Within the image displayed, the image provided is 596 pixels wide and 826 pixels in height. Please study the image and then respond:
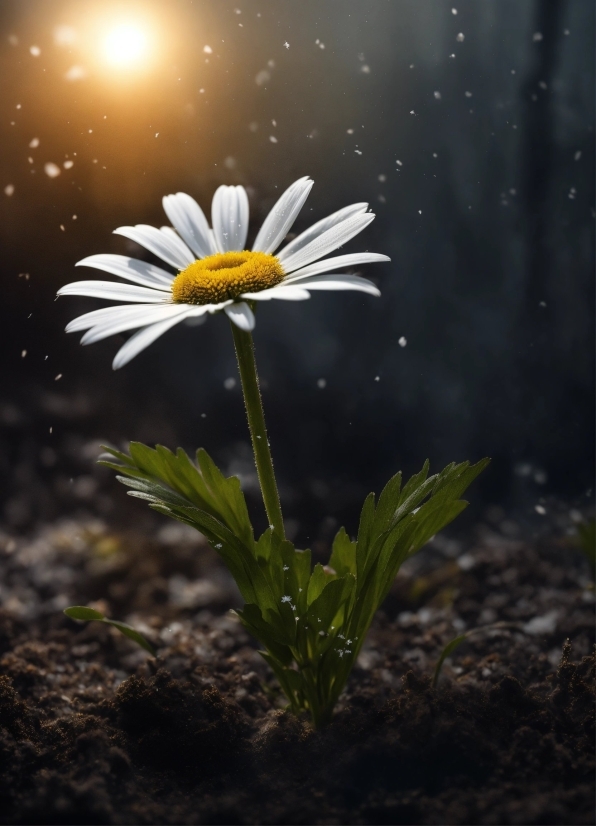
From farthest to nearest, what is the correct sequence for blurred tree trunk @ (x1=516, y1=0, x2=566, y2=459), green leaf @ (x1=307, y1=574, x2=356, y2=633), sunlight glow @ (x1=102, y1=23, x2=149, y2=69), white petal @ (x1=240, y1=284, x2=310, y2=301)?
blurred tree trunk @ (x1=516, y1=0, x2=566, y2=459) < sunlight glow @ (x1=102, y1=23, x2=149, y2=69) < green leaf @ (x1=307, y1=574, x2=356, y2=633) < white petal @ (x1=240, y1=284, x2=310, y2=301)

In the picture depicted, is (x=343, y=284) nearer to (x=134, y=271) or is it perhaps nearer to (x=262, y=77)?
(x=134, y=271)

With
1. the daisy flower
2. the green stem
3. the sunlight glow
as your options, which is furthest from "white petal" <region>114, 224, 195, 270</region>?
the sunlight glow

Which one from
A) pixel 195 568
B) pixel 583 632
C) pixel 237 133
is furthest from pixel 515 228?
pixel 195 568

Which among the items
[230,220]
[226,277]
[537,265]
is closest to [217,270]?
[226,277]

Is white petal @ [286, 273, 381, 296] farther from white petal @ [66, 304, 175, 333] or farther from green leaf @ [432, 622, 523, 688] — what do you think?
green leaf @ [432, 622, 523, 688]

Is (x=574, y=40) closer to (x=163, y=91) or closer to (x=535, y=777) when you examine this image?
(x=163, y=91)

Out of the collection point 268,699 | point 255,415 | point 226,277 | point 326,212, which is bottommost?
point 268,699
